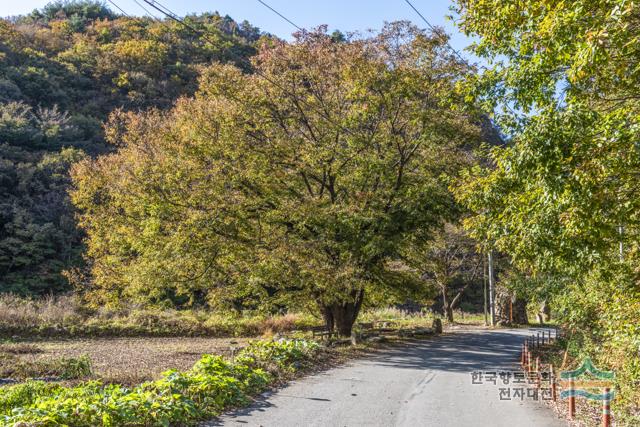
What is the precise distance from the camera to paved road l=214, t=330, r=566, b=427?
887 centimetres

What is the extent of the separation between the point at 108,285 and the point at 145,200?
419 cm

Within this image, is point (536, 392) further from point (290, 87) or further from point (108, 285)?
point (108, 285)

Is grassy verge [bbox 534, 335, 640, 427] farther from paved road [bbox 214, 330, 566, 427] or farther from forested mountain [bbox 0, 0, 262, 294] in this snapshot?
forested mountain [bbox 0, 0, 262, 294]

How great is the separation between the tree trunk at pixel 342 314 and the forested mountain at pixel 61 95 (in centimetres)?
1450

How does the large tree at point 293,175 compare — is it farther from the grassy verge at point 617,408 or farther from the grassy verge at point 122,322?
the grassy verge at point 617,408

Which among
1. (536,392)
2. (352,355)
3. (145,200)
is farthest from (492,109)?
(145,200)

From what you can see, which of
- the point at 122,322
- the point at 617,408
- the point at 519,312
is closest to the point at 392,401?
the point at 617,408

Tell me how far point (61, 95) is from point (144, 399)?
5027 centimetres

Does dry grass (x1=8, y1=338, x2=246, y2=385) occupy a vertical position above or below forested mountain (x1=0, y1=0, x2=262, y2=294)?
below

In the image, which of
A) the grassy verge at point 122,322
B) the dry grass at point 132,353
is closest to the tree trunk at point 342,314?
the dry grass at point 132,353

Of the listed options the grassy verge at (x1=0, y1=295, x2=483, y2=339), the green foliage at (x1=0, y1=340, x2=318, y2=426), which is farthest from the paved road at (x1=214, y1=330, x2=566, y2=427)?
the grassy verge at (x1=0, y1=295, x2=483, y2=339)

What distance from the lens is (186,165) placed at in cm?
1792

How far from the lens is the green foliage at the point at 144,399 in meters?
7.21

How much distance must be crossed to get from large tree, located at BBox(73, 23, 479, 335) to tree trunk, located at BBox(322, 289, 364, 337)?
16cm
